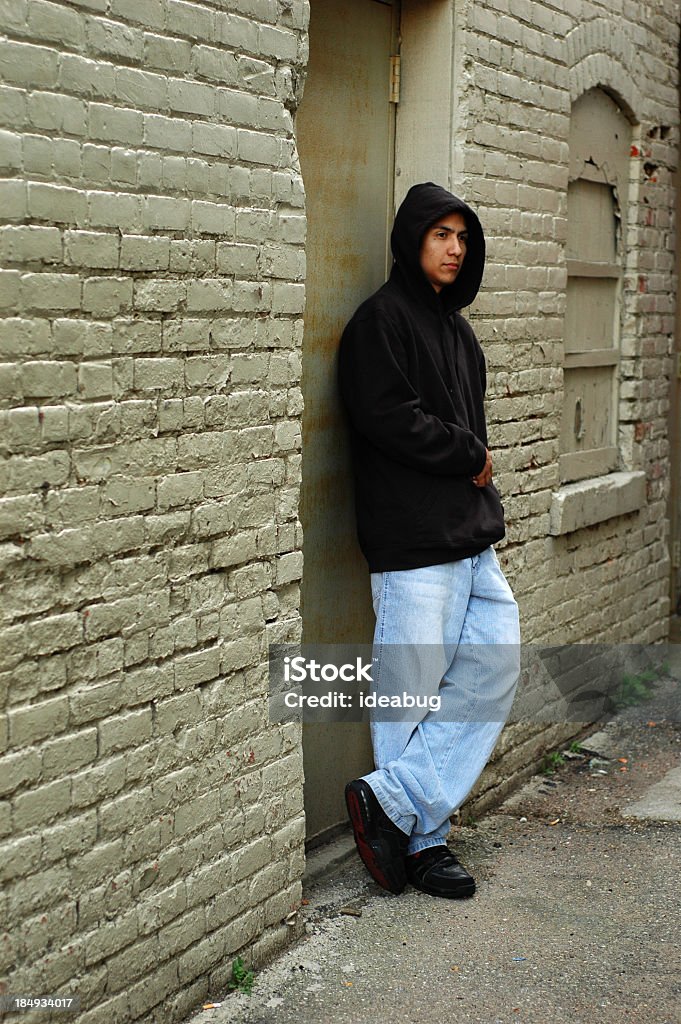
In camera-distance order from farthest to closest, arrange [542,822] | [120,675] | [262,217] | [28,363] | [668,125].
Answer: [668,125], [542,822], [262,217], [120,675], [28,363]

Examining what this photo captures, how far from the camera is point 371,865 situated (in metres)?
4.23

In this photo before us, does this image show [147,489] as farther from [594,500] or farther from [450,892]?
[594,500]

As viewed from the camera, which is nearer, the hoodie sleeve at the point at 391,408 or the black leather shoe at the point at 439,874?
the hoodie sleeve at the point at 391,408

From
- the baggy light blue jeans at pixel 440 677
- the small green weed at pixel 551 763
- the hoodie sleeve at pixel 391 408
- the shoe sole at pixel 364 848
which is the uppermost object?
the hoodie sleeve at pixel 391 408

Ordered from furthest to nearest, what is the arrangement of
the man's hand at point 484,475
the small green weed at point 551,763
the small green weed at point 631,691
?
the small green weed at point 631,691, the small green weed at point 551,763, the man's hand at point 484,475

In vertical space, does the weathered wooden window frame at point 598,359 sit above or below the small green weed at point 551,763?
above

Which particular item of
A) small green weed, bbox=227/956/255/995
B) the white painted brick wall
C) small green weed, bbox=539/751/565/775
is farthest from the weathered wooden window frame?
small green weed, bbox=227/956/255/995

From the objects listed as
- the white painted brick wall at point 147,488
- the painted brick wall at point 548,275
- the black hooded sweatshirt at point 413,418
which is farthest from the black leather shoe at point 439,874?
the black hooded sweatshirt at point 413,418

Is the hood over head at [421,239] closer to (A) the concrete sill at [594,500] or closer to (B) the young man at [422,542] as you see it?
(B) the young man at [422,542]

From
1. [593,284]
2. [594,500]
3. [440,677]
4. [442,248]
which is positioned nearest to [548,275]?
[593,284]

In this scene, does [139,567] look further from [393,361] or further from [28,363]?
[393,361]

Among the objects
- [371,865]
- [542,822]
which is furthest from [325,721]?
[542,822]

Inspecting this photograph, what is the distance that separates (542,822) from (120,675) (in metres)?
2.49

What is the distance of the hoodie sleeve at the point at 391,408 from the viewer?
13.5 ft
